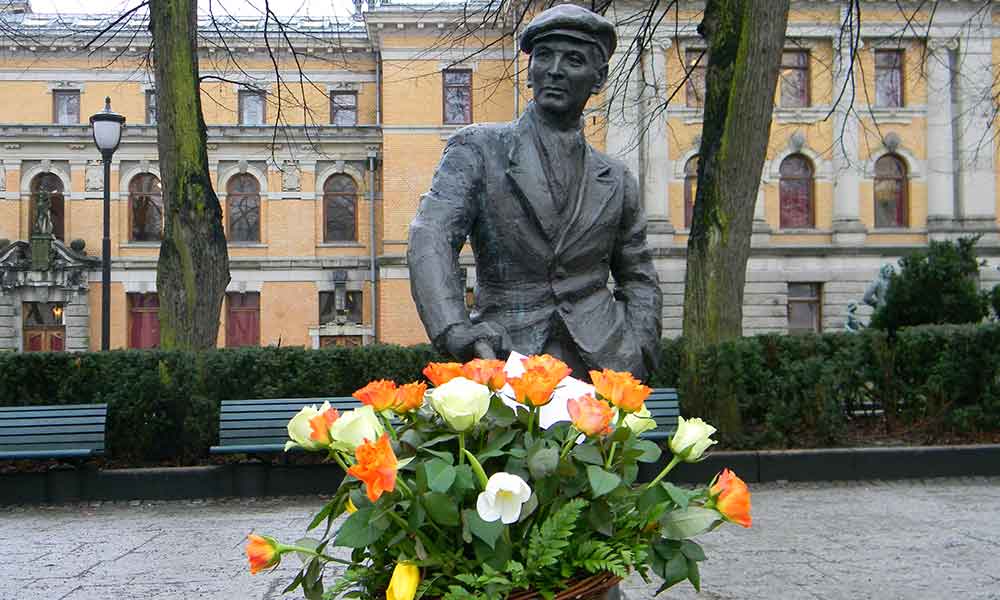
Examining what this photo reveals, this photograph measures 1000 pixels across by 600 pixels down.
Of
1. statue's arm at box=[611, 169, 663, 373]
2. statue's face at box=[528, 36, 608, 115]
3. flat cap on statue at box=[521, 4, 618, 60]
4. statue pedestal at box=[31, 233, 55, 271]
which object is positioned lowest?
statue's arm at box=[611, 169, 663, 373]

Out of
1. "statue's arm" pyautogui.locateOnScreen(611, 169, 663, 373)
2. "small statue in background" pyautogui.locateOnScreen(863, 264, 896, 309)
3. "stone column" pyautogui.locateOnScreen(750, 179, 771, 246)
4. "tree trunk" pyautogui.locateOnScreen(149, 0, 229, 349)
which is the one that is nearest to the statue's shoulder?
"statue's arm" pyautogui.locateOnScreen(611, 169, 663, 373)

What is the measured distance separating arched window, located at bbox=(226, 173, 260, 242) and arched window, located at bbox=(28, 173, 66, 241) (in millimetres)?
6379

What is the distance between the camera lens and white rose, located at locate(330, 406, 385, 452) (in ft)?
6.66

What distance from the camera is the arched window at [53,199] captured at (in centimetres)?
3600

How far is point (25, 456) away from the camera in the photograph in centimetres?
879

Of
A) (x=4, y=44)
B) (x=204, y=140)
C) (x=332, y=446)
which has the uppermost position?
(x=4, y=44)

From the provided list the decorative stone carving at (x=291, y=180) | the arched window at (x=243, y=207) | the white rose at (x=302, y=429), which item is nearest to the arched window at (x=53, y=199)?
the arched window at (x=243, y=207)

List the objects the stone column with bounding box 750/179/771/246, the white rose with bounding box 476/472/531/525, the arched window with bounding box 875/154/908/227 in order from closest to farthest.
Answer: the white rose with bounding box 476/472/531/525
the stone column with bounding box 750/179/771/246
the arched window with bounding box 875/154/908/227

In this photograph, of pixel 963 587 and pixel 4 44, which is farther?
pixel 4 44

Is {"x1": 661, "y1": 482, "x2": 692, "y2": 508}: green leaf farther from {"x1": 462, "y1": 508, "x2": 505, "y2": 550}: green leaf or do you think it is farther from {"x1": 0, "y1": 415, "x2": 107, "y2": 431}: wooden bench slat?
{"x1": 0, "y1": 415, "x2": 107, "y2": 431}: wooden bench slat

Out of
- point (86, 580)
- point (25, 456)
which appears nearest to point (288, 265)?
point (25, 456)

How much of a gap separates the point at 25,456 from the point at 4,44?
114ft

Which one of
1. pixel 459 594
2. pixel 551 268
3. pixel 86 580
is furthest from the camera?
pixel 86 580

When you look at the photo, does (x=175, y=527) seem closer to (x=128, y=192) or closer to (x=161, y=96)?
(x=161, y=96)
